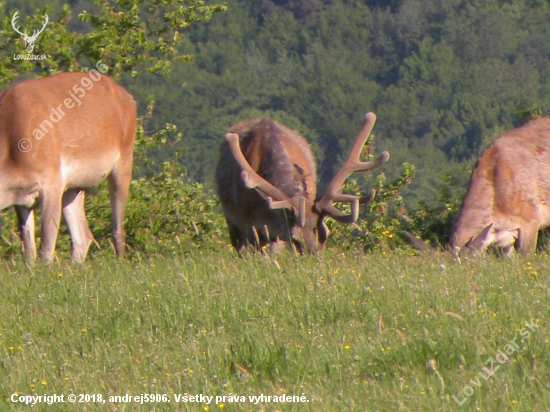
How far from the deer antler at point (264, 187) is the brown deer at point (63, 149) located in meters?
1.17

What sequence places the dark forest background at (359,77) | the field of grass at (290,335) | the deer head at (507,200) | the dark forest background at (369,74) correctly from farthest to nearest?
the dark forest background at (369,74), the dark forest background at (359,77), the deer head at (507,200), the field of grass at (290,335)

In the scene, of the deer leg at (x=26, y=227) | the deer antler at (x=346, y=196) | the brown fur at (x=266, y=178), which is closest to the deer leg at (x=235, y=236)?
the brown fur at (x=266, y=178)

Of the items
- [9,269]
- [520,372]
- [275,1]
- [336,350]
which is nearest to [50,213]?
[9,269]

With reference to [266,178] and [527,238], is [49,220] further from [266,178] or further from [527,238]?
[527,238]

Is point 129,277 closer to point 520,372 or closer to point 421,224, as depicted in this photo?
point 520,372

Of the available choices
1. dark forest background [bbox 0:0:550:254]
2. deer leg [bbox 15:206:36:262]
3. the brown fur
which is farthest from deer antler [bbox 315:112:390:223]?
dark forest background [bbox 0:0:550:254]

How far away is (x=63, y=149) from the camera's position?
912 cm

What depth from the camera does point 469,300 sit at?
552 cm

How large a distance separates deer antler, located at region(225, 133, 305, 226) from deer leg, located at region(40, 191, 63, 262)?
1.91 m

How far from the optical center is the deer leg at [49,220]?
8547 mm

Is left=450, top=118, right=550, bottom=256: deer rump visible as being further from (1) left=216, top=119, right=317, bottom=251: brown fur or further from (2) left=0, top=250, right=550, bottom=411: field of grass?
(2) left=0, top=250, right=550, bottom=411: field of grass

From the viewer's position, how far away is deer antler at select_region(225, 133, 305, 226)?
9.39 m

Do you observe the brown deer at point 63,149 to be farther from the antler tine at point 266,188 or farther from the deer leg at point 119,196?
the antler tine at point 266,188

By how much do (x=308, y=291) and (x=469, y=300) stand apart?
1.04 m
